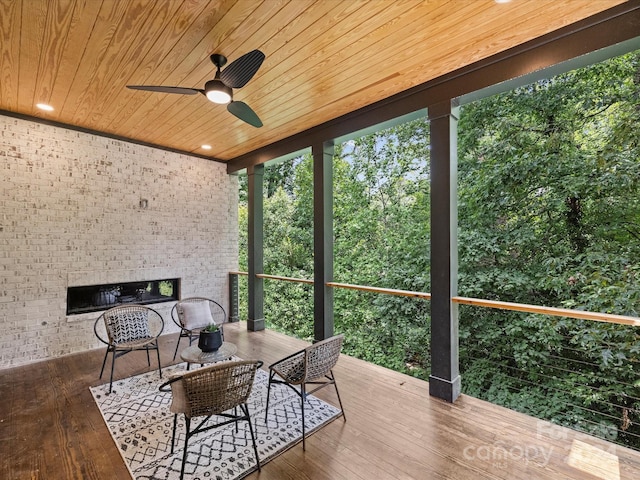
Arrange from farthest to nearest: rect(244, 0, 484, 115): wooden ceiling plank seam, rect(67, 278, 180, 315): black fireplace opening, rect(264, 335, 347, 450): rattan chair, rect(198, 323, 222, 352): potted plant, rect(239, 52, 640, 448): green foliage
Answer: rect(67, 278, 180, 315): black fireplace opening < rect(239, 52, 640, 448): green foliage < rect(198, 323, 222, 352): potted plant < rect(264, 335, 347, 450): rattan chair < rect(244, 0, 484, 115): wooden ceiling plank seam

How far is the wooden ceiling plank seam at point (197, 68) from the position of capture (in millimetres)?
1923

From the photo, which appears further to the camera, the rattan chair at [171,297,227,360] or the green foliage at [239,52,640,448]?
the rattan chair at [171,297,227,360]

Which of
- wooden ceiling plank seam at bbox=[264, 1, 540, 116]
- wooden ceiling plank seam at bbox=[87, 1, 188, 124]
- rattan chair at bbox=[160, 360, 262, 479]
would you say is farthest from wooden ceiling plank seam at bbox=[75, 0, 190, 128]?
rattan chair at bbox=[160, 360, 262, 479]

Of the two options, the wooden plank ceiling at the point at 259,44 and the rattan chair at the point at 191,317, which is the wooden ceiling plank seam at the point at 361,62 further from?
the rattan chair at the point at 191,317

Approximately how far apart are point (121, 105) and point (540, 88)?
5770 millimetres

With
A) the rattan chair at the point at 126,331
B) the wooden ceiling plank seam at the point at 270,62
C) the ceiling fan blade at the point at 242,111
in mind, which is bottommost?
the rattan chair at the point at 126,331

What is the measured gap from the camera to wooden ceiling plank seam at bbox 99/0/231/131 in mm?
1935

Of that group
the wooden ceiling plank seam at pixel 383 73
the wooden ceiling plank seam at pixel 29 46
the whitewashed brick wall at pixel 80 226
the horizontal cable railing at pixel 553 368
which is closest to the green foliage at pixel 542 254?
the horizontal cable railing at pixel 553 368

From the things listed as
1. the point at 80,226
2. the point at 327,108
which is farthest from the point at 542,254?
the point at 80,226

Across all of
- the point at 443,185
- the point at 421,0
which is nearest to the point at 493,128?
the point at 443,185

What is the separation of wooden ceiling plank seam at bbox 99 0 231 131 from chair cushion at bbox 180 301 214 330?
2446 mm

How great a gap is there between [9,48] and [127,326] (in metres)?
2.72

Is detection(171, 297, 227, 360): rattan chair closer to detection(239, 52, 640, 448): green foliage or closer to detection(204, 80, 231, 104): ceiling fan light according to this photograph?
detection(204, 80, 231, 104): ceiling fan light

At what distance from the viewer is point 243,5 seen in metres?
1.86
